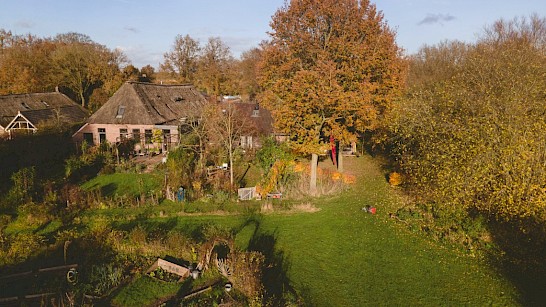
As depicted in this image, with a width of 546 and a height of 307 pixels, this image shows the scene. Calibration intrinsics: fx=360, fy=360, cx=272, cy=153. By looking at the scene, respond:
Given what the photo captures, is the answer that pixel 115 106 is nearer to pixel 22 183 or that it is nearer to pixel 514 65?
pixel 22 183

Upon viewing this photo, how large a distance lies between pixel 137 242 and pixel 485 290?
40.6ft

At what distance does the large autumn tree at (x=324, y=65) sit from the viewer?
63.2 ft

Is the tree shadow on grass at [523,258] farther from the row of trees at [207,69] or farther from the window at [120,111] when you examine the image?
the row of trees at [207,69]

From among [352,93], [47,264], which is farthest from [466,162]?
[47,264]

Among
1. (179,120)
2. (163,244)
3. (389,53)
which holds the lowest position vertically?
(163,244)

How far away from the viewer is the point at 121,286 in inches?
460

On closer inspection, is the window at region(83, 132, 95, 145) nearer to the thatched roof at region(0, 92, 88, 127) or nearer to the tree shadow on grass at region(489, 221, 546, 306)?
the thatched roof at region(0, 92, 88, 127)

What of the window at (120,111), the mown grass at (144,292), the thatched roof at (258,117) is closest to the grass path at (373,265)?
the mown grass at (144,292)

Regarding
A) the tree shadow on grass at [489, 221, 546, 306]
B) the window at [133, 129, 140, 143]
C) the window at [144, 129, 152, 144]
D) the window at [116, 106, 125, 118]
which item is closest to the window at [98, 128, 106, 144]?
the window at [116, 106, 125, 118]

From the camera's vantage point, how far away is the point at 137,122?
109 feet

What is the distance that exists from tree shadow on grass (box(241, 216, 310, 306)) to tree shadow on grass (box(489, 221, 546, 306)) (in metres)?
6.86

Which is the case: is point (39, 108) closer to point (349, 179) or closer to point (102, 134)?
point (102, 134)

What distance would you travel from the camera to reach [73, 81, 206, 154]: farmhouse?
32.9 meters

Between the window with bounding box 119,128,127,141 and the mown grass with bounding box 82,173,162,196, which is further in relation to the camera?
the window with bounding box 119,128,127,141
